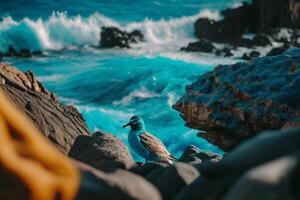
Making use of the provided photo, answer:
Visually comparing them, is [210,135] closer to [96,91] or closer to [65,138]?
[65,138]

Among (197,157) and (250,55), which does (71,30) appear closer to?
(250,55)

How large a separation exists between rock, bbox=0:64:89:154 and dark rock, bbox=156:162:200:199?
3.14 meters

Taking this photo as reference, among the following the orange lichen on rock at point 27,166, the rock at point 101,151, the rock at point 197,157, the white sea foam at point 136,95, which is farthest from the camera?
the white sea foam at point 136,95

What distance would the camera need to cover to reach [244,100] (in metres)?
6.25

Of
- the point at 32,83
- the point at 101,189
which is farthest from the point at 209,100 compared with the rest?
the point at 101,189

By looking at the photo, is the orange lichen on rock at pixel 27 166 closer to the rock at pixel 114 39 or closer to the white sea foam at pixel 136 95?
the white sea foam at pixel 136 95

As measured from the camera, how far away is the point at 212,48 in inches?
950

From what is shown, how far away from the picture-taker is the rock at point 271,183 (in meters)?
2.24

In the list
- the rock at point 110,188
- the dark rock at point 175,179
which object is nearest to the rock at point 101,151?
the dark rock at point 175,179

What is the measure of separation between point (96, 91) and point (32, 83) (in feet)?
35.5

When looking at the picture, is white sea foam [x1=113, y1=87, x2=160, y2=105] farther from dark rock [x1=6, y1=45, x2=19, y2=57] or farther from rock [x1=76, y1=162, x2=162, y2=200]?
rock [x1=76, y1=162, x2=162, y2=200]

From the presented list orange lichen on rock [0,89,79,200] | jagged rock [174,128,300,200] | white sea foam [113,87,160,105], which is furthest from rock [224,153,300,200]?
white sea foam [113,87,160,105]

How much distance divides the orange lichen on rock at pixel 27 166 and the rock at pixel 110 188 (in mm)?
631

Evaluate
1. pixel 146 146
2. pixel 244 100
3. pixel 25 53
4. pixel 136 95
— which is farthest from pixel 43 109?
pixel 25 53
